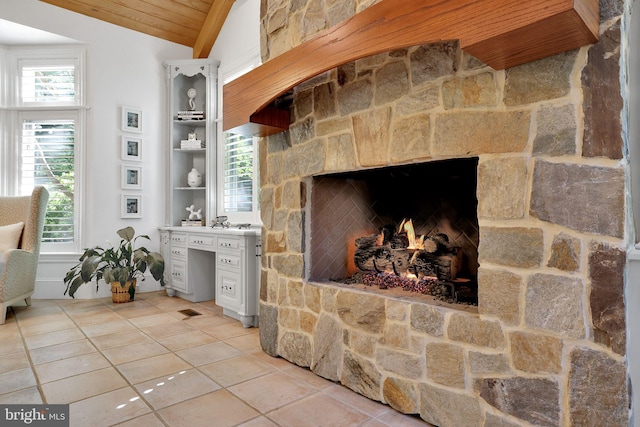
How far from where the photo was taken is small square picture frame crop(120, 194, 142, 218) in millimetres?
4327

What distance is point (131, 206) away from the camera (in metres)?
4.38

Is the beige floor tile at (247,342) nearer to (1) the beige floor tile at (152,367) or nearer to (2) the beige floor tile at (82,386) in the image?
(1) the beige floor tile at (152,367)

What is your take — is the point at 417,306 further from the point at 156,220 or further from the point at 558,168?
the point at 156,220

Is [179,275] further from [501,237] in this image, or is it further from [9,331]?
[501,237]

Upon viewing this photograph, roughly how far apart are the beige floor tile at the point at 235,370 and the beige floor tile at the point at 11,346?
138 cm

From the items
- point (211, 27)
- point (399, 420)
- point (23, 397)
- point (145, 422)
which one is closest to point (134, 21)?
point (211, 27)

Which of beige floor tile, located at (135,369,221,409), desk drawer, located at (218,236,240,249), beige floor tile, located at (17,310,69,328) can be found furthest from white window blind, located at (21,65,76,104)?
Result: beige floor tile, located at (135,369,221,409)

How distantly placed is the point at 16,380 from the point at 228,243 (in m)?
1.62

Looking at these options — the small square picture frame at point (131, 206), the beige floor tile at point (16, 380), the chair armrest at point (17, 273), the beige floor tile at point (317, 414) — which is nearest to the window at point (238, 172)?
the small square picture frame at point (131, 206)

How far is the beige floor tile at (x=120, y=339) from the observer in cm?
267

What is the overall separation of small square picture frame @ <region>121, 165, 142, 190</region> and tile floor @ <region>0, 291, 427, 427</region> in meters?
1.64

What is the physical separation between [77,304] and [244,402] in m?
2.91

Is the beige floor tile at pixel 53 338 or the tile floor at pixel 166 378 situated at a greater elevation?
the tile floor at pixel 166 378

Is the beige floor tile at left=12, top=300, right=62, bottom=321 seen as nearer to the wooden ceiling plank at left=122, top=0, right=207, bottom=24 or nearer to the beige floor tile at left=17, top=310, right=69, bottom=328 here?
the beige floor tile at left=17, top=310, right=69, bottom=328
